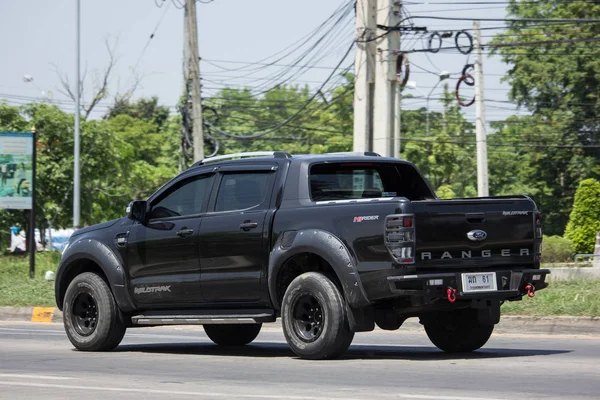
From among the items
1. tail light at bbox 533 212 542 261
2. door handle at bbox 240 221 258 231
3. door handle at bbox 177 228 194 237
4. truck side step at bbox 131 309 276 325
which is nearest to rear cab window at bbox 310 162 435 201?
door handle at bbox 240 221 258 231

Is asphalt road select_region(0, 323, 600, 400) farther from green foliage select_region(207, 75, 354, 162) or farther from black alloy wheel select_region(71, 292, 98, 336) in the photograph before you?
green foliage select_region(207, 75, 354, 162)

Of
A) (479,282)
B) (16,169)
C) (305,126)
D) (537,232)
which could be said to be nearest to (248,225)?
(479,282)

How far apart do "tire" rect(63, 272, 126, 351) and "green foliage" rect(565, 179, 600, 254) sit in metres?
31.2

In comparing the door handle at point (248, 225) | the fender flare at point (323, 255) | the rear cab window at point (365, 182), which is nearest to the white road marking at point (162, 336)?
the rear cab window at point (365, 182)

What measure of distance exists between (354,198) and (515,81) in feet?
187

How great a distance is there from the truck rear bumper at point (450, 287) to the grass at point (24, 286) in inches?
406

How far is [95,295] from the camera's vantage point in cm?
1240

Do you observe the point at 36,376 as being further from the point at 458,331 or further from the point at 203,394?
the point at 458,331

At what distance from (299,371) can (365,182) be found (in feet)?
8.53

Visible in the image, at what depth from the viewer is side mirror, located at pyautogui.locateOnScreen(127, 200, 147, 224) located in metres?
12.2

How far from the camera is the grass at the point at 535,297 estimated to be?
1462cm

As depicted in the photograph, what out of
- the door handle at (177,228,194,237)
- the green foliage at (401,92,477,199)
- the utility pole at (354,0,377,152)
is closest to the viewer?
the door handle at (177,228,194,237)

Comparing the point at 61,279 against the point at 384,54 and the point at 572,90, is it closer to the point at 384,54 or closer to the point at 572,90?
the point at 384,54

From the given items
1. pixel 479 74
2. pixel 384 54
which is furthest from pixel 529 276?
pixel 479 74
